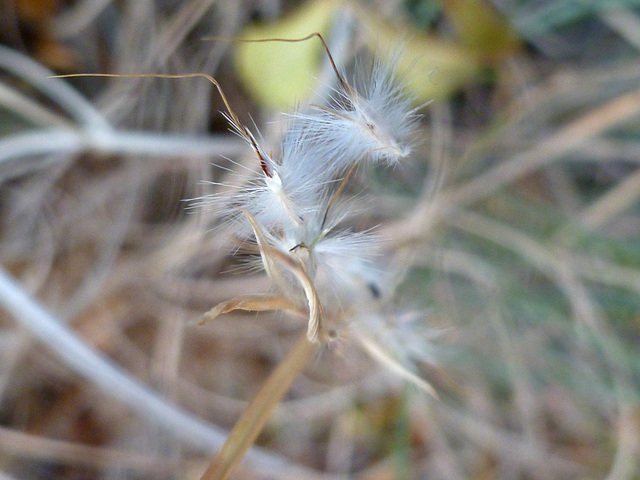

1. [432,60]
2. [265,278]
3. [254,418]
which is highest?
[432,60]

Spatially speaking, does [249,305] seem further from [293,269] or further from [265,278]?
[265,278]

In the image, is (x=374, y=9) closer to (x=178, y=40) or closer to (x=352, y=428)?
(x=178, y=40)

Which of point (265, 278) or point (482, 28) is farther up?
point (482, 28)

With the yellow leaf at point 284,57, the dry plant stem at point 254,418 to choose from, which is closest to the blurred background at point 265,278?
the yellow leaf at point 284,57

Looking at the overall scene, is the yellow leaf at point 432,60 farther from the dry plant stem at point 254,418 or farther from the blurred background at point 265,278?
the dry plant stem at point 254,418

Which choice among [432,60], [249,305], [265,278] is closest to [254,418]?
[249,305]

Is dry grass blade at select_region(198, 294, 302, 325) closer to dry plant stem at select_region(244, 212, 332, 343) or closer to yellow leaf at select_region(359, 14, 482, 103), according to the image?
dry plant stem at select_region(244, 212, 332, 343)

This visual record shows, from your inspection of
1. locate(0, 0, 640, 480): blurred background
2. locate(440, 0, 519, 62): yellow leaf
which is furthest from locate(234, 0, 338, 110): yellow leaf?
locate(440, 0, 519, 62): yellow leaf
